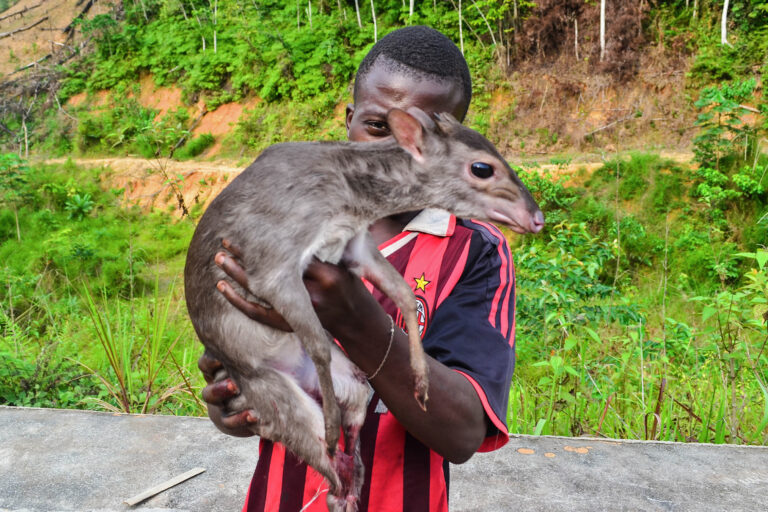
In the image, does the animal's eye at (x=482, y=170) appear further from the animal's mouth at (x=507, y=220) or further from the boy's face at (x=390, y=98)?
the boy's face at (x=390, y=98)

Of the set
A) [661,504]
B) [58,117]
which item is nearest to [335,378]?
[661,504]

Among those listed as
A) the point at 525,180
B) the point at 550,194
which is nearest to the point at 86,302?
the point at 525,180

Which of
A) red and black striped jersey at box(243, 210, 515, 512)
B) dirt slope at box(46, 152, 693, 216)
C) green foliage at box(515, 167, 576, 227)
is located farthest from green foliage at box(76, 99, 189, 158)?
red and black striped jersey at box(243, 210, 515, 512)

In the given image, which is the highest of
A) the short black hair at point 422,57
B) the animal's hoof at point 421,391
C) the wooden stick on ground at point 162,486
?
the short black hair at point 422,57

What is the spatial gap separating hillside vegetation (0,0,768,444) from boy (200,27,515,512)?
1.90 metres

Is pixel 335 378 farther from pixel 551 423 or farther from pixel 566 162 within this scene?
pixel 566 162

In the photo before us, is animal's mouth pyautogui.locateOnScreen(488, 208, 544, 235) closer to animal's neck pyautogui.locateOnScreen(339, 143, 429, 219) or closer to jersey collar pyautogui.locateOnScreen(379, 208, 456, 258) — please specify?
animal's neck pyautogui.locateOnScreen(339, 143, 429, 219)

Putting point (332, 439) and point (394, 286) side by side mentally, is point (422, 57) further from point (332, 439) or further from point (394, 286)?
point (332, 439)

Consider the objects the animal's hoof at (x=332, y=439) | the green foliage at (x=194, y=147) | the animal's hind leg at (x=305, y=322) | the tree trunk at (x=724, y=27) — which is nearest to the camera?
the animal's hind leg at (x=305, y=322)

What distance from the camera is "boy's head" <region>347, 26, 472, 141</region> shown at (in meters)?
2.03

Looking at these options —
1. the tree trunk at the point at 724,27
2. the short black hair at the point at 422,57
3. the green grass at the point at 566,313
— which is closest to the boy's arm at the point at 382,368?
the short black hair at the point at 422,57

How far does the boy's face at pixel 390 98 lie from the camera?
2.03m

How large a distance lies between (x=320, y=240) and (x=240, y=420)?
2.03ft

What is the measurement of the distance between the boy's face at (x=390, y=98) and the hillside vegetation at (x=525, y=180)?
79.7 inches
